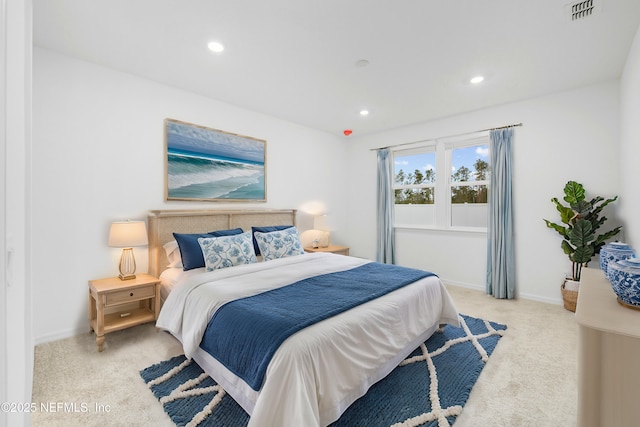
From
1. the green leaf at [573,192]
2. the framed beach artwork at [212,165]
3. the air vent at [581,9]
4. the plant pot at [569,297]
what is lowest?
the plant pot at [569,297]

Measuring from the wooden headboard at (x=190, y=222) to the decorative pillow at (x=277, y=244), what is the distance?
1.50ft

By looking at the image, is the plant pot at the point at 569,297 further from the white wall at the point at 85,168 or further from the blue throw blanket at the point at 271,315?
the white wall at the point at 85,168

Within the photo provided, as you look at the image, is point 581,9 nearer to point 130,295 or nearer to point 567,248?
point 567,248

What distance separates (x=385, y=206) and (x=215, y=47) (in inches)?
139

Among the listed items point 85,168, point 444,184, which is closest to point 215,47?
point 85,168

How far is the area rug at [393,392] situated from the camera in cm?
167

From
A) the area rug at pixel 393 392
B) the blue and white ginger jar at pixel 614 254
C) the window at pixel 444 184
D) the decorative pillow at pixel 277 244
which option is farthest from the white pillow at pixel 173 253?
the window at pixel 444 184

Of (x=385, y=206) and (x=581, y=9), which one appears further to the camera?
(x=385, y=206)

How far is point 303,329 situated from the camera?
5.28ft

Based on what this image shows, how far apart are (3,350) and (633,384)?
1987mm

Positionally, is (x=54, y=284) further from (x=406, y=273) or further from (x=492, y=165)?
(x=492, y=165)

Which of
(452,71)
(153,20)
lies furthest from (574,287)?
(153,20)

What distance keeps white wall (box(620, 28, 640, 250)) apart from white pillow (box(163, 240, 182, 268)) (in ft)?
→ 13.8

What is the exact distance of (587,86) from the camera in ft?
10.9
